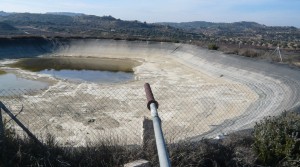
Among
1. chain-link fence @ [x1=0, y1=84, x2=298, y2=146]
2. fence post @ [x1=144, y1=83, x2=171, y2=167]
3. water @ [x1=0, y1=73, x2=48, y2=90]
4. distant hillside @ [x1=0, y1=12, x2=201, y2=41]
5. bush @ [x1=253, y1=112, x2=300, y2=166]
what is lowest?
distant hillside @ [x1=0, y1=12, x2=201, y2=41]

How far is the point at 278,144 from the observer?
5617 mm

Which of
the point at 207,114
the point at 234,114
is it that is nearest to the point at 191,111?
the point at 207,114

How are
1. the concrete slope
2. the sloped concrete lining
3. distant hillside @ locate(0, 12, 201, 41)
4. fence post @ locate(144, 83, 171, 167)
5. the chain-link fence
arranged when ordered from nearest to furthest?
fence post @ locate(144, 83, 171, 167), the chain-link fence, the concrete slope, the sloped concrete lining, distant hillside @ locate(0, 12, 201, 41)

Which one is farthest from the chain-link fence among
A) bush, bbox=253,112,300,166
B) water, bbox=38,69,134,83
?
bush, bbox=253,112,300,166

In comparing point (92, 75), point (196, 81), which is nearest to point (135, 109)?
point (196, 81)

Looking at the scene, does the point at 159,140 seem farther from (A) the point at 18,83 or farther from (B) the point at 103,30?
(B) the point at 103,30

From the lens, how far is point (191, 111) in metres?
16.8

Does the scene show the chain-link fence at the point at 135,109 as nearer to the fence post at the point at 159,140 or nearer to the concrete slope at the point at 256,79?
the concrete slope at the point at 256,79

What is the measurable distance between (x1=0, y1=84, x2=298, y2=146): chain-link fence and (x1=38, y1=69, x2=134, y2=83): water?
4.14 meters

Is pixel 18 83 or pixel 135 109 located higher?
pixel 135 109

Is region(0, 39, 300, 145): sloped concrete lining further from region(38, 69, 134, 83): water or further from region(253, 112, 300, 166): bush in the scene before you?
region(253, 112, 300, 166): bush

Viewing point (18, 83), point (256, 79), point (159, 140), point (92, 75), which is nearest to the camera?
point (159, 140)

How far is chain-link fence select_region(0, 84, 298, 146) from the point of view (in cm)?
1338

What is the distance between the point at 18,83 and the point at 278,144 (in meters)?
21.6
